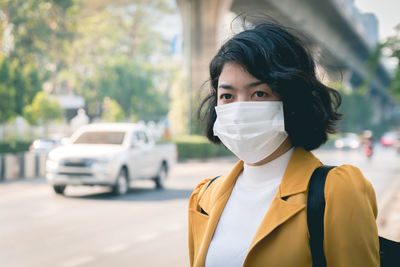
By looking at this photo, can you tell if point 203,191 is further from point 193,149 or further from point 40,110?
point 40,110

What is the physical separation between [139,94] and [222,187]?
53.1 metres

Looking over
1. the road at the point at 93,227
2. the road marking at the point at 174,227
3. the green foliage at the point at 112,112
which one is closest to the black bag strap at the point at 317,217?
the road at the point at 93,227

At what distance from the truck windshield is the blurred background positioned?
39mm

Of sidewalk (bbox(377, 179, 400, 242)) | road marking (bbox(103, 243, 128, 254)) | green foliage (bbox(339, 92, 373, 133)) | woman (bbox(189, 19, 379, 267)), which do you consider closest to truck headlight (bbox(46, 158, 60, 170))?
road marking (bbox(103, 243, 128, 254))

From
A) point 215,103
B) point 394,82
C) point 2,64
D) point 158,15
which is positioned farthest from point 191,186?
point 158,15

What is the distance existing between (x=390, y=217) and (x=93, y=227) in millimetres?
4717

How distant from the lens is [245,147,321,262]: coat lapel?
68.6 inches

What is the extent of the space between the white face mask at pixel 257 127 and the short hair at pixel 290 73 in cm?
4

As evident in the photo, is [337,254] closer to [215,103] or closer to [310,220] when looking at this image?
[310,220]

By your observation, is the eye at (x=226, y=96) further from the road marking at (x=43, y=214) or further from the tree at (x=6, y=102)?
the tree at (x=6, y=102)

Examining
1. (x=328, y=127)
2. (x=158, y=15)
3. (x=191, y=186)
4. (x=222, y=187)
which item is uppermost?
(x=158, y=15)

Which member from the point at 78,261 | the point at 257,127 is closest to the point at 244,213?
the point at 257,127

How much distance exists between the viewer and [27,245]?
23.7ft

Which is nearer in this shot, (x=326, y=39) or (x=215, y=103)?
(x=215, y=103)
